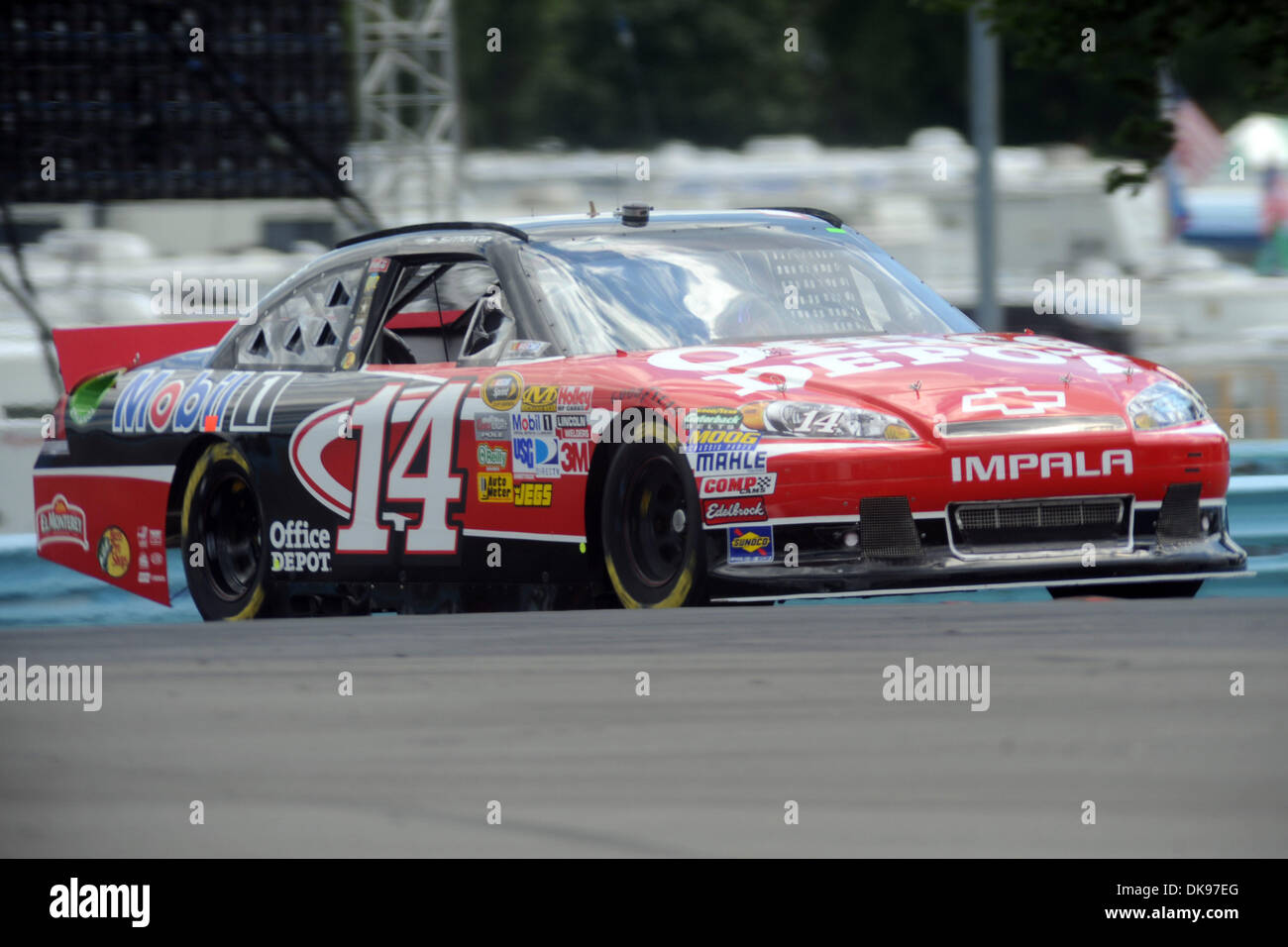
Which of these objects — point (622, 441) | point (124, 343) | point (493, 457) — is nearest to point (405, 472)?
point (493, 457)

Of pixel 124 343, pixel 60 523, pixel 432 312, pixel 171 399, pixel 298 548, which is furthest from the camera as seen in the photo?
pixel 124 343

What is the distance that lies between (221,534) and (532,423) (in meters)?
1.85

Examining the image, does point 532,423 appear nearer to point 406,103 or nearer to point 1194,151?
point 406,103

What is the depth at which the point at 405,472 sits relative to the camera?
25.6 ft

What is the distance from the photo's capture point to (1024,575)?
6797 mm

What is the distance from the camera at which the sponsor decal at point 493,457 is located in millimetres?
7473

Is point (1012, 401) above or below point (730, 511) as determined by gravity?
above

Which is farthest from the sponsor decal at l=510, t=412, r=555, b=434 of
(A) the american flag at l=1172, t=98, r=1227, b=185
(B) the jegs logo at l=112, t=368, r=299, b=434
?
(A) the american flag at l=1172, t=98, r=1227, b=185

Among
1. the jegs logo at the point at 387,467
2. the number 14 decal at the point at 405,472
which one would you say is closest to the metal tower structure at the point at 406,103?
the jegs logo at the point at 387,467

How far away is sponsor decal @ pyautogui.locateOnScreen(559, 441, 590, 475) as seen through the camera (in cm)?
718

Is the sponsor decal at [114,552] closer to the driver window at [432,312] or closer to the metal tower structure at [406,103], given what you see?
the driver window at [432,312]

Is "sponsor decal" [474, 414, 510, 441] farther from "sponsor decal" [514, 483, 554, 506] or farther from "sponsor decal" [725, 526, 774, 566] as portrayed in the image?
"sponsor decal" [725, 526, 774, 566]
